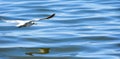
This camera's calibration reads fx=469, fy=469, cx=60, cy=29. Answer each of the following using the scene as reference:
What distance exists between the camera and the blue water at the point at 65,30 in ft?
21.6

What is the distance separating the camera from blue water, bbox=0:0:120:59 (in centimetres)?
659

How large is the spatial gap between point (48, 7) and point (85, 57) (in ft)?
13.9

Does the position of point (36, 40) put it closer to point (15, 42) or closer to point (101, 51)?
point (15, 42)

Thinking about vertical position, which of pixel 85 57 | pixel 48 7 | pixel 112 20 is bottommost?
pixel 85 57

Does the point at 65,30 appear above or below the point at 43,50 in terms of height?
above

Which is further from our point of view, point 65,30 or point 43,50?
point 65,30

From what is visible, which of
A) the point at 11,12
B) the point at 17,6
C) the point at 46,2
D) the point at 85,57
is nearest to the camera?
the point at 85,57

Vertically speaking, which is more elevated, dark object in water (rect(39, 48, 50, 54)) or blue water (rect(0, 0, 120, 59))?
blue water (rect(0, 0, 120, 59))

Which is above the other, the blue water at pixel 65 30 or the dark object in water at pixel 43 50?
the blue water at pixel 65 30

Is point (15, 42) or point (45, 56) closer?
point (45, 56)

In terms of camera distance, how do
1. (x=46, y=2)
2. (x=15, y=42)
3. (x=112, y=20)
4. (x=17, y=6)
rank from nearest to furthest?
1. (x=15, y=42)
2. (x=112, y=20)
3. (x=17, y=6)
4. (x=46, y=2)

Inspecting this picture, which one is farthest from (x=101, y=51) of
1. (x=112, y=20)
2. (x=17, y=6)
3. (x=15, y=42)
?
(x=17, y=6)

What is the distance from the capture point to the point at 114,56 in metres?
6.30

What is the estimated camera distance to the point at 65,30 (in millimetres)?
7906
